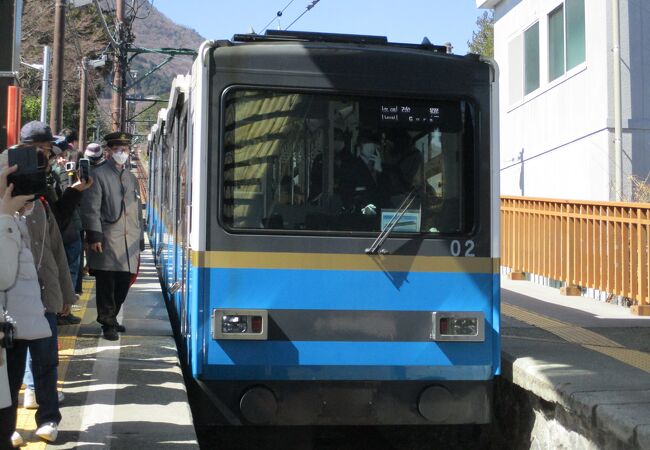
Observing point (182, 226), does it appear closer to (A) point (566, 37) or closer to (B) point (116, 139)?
(B) point (116, 139)

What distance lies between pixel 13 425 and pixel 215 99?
228 cm

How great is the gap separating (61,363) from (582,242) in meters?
7.03

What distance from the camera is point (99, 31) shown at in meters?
38.9

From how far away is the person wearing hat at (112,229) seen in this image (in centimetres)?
793

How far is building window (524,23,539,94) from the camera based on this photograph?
1683cm

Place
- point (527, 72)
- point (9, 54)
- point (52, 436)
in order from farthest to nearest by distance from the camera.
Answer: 1. point (527, 72)
2. point (9, 54)
3. point (52, 436)

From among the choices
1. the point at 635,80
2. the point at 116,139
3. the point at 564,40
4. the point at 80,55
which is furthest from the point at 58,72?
the point at 80,55

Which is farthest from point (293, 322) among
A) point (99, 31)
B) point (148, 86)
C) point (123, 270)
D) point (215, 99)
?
point (148, 86)

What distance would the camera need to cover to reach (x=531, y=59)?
56.2 feet

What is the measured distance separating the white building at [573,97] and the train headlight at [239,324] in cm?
891

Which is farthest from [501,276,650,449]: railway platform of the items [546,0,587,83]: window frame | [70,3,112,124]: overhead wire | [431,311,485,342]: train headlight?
[70,3,112,124]: overhead wire

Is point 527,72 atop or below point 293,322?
atop

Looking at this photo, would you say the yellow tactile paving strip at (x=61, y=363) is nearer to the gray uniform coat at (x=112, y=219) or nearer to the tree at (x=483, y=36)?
the gray uniform coat at (x=112, y=219)

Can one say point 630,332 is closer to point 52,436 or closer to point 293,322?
point 293,322
